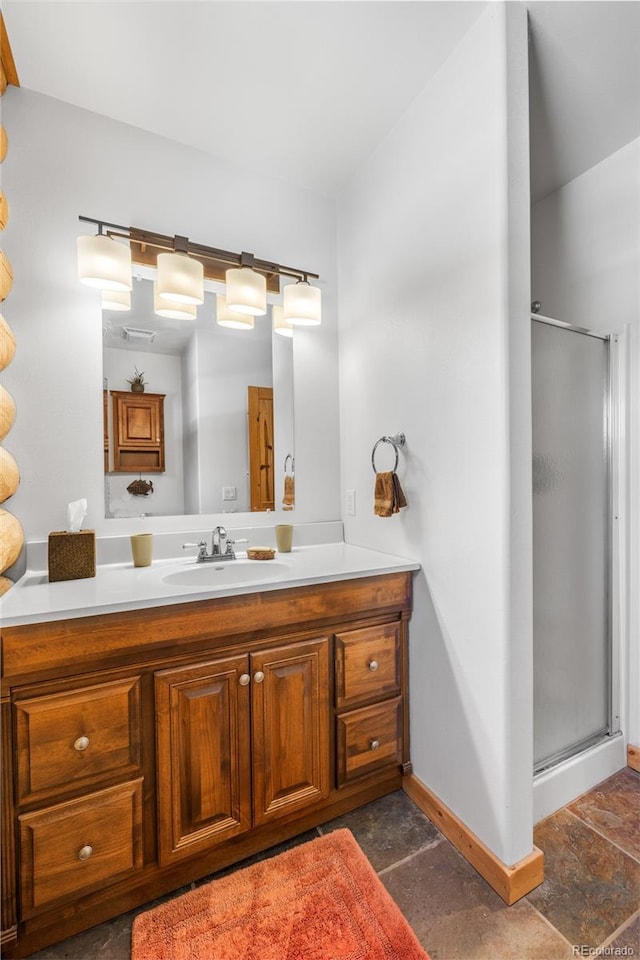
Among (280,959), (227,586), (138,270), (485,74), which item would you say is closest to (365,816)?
(280,959)

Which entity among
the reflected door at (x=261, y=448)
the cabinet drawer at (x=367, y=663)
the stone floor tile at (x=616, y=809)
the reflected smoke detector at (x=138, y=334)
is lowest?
the stone floor tile at (x=616, y=809)

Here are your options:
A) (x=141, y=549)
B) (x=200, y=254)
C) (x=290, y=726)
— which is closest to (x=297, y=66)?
(x=200, y=254)

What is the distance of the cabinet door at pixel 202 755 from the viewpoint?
1.24 m

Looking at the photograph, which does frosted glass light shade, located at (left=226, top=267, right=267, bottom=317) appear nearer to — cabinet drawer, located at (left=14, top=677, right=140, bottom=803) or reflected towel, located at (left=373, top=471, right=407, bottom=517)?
reflected towel, located at (left=373, top=471, right=407, bottom=517)

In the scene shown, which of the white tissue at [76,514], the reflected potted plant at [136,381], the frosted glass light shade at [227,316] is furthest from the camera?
the frosted glass light shade at [227,316]

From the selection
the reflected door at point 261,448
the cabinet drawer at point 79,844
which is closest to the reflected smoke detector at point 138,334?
the reflected door at point 261,448

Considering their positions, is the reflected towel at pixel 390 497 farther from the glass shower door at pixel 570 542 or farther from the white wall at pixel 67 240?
the white wall at pixel 67 240

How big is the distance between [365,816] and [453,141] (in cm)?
234

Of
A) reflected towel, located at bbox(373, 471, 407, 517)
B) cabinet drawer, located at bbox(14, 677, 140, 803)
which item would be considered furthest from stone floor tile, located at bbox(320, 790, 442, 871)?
reflected towel, located at bbox(373, 471, 407, 517)

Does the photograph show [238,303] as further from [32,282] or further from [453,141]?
[453,141]

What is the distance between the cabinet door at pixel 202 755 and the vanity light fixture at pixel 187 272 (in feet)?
4.45

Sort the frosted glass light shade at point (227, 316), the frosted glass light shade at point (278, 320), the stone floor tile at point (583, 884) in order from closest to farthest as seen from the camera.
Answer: the stone floor tile at point (583, 884) → the frosted glass light shade at point (227, 316) → the frosted glass light shade at point (278, 320)

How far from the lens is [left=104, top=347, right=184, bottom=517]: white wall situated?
5.56 ft

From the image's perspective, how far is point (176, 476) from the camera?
1.83 meters
